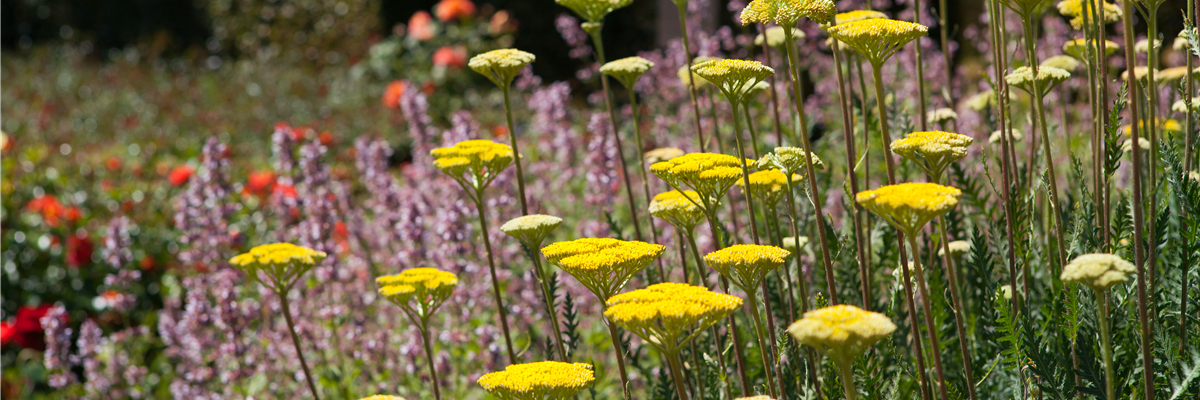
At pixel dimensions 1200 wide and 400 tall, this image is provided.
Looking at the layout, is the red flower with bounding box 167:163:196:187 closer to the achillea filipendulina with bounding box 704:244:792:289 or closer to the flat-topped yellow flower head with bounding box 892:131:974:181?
the achillea filipendulina with bounding box 704:244:792:289

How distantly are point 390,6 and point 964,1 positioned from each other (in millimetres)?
6393

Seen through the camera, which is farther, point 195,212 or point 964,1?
point 964,1

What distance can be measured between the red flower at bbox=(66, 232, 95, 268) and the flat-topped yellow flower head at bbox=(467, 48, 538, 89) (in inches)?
134

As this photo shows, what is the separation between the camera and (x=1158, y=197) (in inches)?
60.3

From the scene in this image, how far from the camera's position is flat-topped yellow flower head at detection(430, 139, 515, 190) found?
4.98 ft

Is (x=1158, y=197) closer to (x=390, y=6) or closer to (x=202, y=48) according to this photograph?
(x=390, y=6)

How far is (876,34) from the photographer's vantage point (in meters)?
1.09

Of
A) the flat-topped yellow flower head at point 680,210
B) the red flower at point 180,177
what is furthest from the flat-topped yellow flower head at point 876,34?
the red flower at point 180,177

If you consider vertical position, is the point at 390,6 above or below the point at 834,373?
above

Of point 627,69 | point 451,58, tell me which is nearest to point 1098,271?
point 627,69

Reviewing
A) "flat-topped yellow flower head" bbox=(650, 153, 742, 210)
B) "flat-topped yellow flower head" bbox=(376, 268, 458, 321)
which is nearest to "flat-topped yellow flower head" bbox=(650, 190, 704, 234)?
"flat-topped yellow flower head" bbox=(650, 153, 742, 210)

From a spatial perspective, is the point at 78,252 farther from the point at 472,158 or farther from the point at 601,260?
the point at 601,260

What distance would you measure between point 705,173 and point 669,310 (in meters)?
0.29

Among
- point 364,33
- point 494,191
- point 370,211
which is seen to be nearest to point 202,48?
point 364,33
